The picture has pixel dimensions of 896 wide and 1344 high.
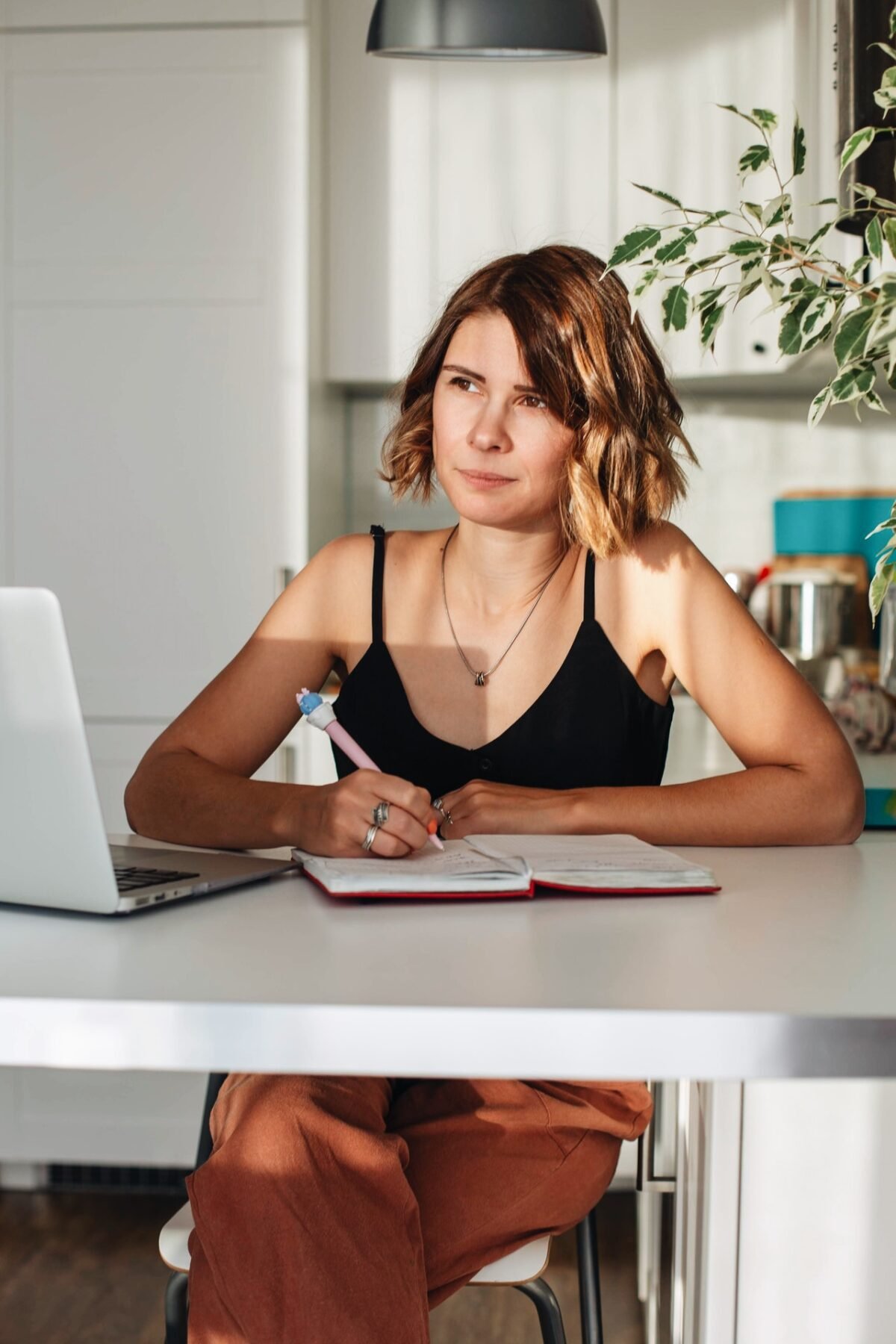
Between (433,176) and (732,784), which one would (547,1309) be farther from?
(433,176)

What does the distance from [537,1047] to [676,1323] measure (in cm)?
72

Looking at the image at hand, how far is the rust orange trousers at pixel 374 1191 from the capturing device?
85 cm

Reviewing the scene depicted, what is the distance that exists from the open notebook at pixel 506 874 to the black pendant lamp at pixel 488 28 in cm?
103

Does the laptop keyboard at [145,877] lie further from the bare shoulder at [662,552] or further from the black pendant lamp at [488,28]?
the black pendant lamp at [488,28]

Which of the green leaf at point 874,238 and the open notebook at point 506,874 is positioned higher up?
the green leaf at point 874,238

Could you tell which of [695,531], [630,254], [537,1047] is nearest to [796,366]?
[695,531]

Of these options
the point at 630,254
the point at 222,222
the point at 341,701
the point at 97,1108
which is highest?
the point at 222,222

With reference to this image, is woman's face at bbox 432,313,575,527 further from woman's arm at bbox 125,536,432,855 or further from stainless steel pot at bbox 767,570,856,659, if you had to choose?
stainless steel pot at bbox 767,570,856,659

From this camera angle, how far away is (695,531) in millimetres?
3318

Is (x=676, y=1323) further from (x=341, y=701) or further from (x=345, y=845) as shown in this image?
(x=341, y=701)

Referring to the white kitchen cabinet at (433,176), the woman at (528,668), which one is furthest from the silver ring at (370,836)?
the white kitchen cabinet at (433,176)

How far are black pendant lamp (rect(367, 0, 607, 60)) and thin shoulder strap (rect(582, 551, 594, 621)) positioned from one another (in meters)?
0.60

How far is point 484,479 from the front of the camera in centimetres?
149

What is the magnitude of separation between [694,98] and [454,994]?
2.68 m
